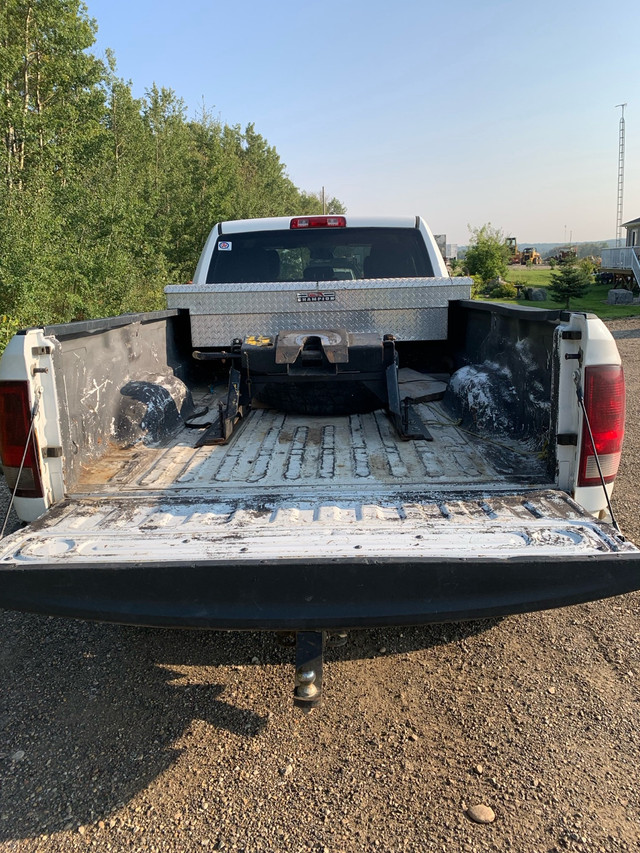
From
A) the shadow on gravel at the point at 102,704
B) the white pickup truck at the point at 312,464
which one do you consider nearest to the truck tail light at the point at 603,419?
the white pickup truck at the point at 312,464

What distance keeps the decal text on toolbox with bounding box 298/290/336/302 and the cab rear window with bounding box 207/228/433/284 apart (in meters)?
0.75

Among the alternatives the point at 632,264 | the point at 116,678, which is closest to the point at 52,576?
the point at 116,678

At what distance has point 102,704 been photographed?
272 cm

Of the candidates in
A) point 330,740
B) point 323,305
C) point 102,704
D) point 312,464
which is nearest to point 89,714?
point 102,704

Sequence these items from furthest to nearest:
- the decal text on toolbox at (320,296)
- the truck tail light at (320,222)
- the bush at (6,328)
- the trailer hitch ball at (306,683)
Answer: the bush at (6,328)
the truck tail light at (320,222)
the decal text on toolbox at (320,296)
the trailer hitch ball at (306,683)

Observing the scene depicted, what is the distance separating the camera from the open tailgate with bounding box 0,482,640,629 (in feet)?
6.60

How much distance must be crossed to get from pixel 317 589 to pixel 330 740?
857 millimetres

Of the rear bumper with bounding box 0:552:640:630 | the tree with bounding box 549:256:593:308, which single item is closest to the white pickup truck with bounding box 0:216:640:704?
the rear bumper with bounding box 0:552:640:630

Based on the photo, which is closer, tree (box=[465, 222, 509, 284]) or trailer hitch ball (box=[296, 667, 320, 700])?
trailer hitch ball (box=[296, 667, 320, 700])

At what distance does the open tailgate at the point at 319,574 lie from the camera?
201cm

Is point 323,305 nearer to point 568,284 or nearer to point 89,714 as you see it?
point 89,714

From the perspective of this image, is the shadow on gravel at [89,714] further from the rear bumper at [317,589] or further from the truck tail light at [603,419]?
the truck tail light at [603,419]

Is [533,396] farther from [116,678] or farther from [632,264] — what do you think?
[632,264]

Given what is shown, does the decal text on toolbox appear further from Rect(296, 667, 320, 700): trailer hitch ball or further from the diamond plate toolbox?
Rect(296, 667, 320, 700): trailer hitch ball
